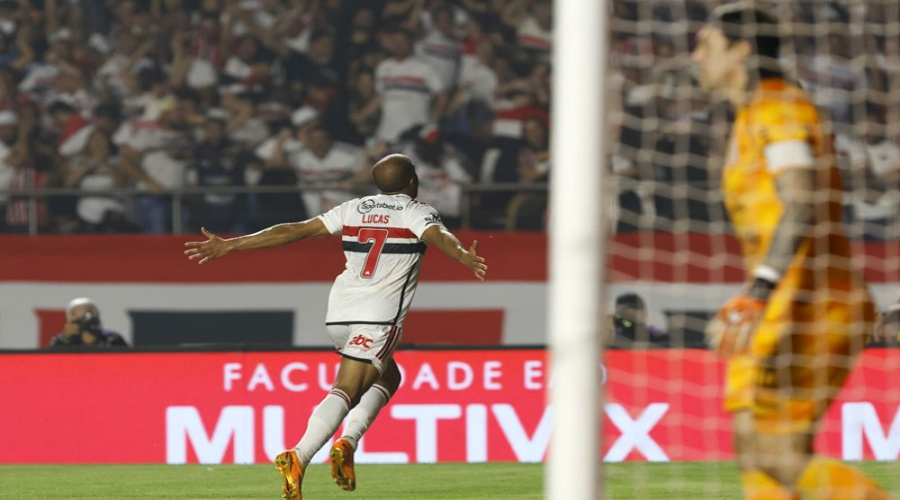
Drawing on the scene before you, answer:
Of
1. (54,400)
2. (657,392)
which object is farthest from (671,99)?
(54,400)

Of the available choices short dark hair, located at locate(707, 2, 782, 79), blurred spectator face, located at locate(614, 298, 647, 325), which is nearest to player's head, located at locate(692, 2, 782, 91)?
short dark hair, located at locate(707, 2, 782, 79)

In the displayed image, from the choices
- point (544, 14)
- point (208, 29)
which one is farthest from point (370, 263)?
point (208, 29)

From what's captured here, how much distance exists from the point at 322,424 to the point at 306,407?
3850 mm

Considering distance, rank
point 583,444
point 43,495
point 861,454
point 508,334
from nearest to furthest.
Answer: point 583,444, point 43,495, point 861,454, point 508,334

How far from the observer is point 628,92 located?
1520 centimetres

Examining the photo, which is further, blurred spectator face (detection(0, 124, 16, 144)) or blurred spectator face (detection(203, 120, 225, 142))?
blurred spectator face (detection(0, 124, 16, 144))

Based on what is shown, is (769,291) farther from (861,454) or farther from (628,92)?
(628,92)

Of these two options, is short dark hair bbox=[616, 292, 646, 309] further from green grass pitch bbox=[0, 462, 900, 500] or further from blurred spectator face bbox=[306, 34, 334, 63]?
blurred spectator face bbox=[306, 34, 334, 63]

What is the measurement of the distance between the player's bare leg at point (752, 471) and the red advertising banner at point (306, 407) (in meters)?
6.75

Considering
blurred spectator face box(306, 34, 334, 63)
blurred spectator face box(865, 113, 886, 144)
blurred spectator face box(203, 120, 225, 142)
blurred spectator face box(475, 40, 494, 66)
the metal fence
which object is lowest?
the metal fence

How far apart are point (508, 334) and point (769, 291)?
874 centimetres

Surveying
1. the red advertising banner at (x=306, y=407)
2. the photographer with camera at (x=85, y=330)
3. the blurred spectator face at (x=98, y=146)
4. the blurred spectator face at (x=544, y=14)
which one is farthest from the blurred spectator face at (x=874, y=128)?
the blurred spectator face at (x=98, y=146)

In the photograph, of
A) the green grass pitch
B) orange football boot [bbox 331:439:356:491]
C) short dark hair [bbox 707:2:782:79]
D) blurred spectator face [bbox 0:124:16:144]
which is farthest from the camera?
blurred spectator face [bbox 0:124:16:144]

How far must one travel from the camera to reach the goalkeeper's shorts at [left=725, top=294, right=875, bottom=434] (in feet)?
16.3
